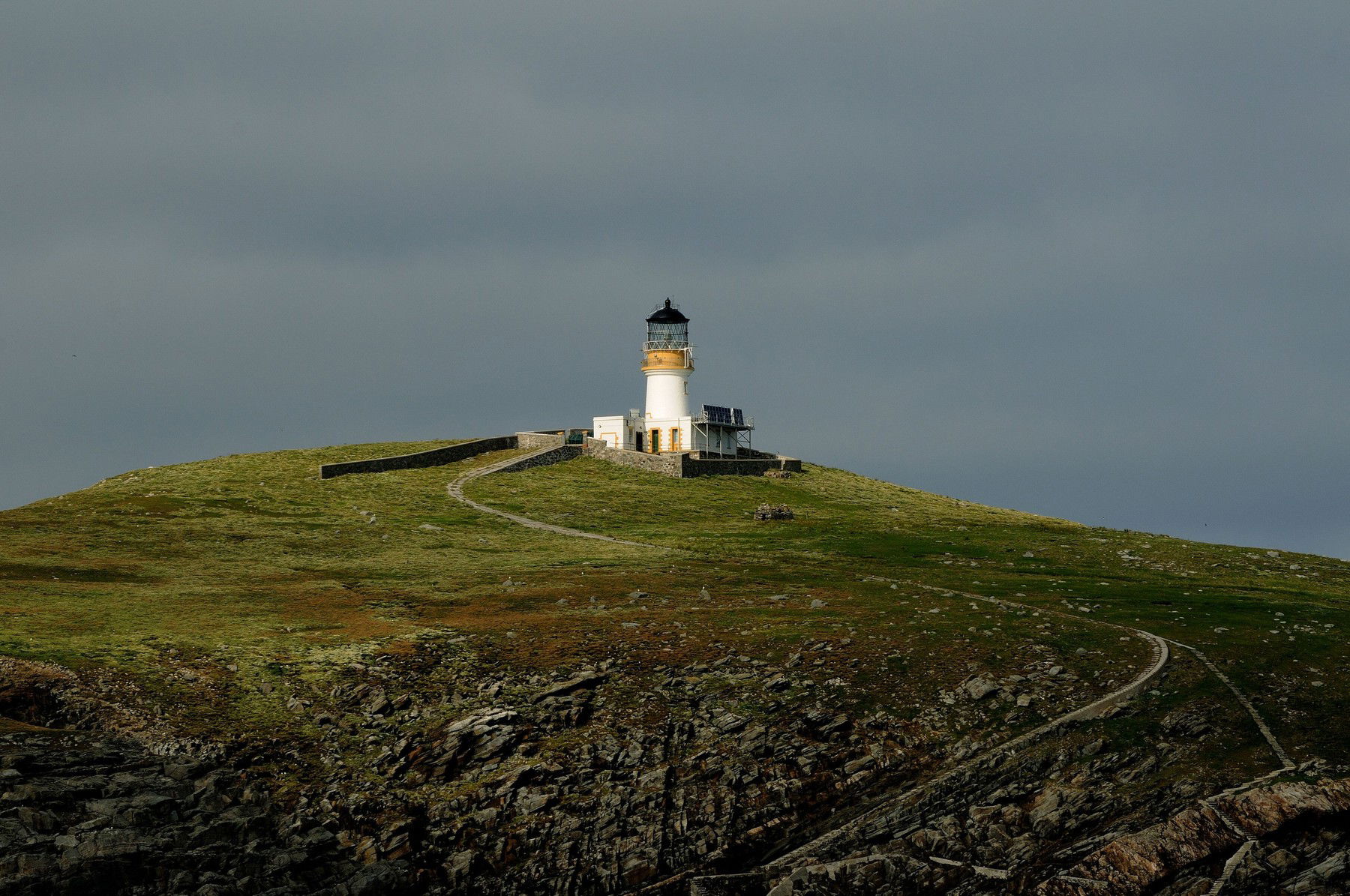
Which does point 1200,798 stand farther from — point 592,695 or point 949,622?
point 592,695

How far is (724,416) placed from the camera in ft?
379

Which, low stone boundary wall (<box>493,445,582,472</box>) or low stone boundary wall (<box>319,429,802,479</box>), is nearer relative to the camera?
low stone boundary wall (<box>319,429,802,479</box>)

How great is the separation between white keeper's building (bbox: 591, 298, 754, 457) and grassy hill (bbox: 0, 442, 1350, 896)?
27.7m

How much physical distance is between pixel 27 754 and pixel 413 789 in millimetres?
10935

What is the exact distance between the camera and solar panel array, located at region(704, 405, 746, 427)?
114062mm

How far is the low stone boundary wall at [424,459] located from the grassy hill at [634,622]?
1328 centimetres

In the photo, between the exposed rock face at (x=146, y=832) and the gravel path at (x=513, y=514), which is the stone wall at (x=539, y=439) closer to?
the gravel path at (x=513, y=514)

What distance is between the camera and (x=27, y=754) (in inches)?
1342

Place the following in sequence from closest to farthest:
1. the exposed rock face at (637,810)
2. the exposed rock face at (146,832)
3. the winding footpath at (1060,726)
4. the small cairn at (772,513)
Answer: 1. the exposed rock face at (146,832)
2. the exposed rock face at (637,810)
3. the winding footpath at (1060,726)
4. the small cairn at (772,513)

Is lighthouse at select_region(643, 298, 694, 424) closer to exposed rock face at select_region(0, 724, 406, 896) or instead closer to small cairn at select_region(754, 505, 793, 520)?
small cairn at select_region(754, 505, 793, 520)

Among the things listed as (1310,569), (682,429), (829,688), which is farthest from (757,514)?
(829,688)

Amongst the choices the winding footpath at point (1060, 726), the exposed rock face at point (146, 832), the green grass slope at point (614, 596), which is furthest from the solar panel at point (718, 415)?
the exposed rock face at point (146, 832)

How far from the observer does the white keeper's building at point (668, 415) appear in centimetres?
11375

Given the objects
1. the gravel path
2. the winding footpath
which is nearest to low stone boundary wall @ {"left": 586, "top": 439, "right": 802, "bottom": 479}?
the gravel path
